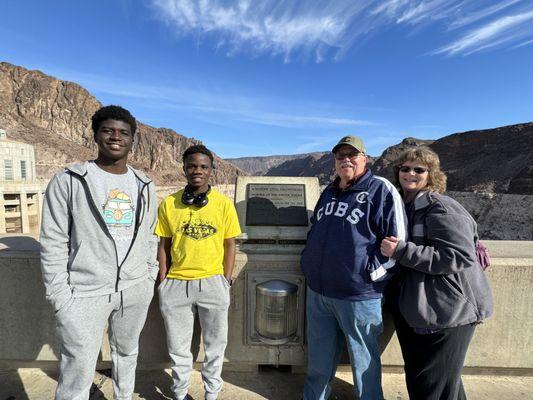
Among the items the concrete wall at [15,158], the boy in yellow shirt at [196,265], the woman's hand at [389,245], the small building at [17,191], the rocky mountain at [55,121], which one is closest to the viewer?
the woman's hand at [389,245]

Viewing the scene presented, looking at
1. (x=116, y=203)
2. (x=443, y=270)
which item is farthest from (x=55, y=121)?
(x=443, y=270)

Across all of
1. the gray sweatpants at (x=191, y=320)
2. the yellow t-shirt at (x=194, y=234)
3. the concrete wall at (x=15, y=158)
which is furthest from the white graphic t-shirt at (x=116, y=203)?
the concrete wall at (x=15, y=158)

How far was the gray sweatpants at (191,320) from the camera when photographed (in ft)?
8.36

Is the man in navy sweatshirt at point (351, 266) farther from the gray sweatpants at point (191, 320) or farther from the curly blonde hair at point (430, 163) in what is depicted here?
the gray sweatpants at point (191, 320)

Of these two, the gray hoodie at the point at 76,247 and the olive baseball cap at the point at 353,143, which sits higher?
the olive baseball cap at the point at 353,143

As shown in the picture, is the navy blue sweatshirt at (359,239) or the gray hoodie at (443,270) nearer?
the gray hoodie at (443,270)

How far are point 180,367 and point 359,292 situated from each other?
63.0 inches

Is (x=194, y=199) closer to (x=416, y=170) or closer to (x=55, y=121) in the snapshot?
(x=416, y=170)

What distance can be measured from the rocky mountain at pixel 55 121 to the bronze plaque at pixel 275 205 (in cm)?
9378

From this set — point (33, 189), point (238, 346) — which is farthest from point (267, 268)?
point (33, 189)

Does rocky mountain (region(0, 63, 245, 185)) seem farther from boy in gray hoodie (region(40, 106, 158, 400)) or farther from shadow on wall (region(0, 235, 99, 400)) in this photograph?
boy in gray hoodie (region(40, 106, 158, 400))

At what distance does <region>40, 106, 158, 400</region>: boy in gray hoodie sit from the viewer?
2.08 m

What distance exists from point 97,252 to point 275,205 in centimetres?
169

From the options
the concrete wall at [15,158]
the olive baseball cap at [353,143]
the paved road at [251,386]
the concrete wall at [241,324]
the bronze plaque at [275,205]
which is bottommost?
the paved road at [251,386]
